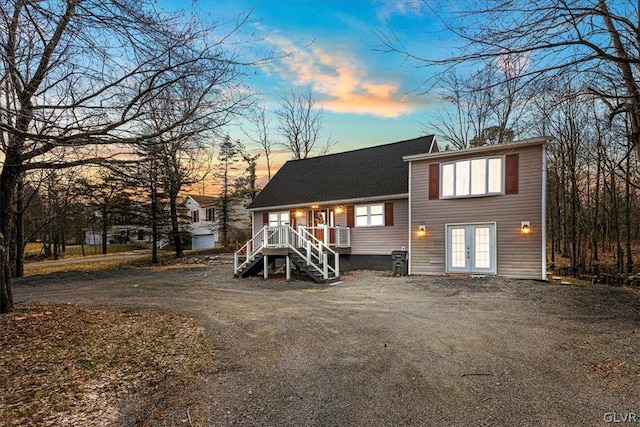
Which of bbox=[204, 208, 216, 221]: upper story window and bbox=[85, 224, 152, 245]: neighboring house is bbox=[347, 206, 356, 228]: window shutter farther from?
bbox=[204, 208, 216, 221]: upper story window

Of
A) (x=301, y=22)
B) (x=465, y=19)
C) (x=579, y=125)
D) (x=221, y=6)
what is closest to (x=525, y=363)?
(x=465, y=19)

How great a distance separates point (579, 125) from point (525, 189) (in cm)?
980

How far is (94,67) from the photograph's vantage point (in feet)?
15.3

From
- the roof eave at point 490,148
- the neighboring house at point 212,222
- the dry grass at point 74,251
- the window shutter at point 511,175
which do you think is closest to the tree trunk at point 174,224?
the neighboring house at point 212,222

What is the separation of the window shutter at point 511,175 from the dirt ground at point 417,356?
3528 mm

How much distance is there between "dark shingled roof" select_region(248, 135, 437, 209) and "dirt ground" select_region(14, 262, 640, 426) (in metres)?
6.90

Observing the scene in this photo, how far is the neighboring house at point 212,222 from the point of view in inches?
1241

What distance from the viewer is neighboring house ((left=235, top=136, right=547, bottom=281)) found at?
38.2ft

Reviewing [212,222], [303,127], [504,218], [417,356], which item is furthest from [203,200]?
[417,356]

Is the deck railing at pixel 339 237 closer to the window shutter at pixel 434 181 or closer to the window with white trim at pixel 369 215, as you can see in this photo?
the window with white trim at pixel 369 215

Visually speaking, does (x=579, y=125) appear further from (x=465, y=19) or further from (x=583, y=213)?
(x=465, y=19)

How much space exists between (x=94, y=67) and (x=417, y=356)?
5831mm

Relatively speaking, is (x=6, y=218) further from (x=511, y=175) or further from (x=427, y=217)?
(x=511, y=175)

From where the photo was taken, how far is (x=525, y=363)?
4.51 meters
